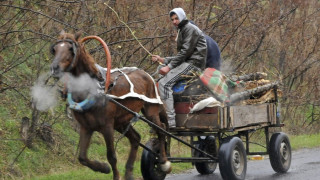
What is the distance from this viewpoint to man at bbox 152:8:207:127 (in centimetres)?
969

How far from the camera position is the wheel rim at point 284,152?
1077cm

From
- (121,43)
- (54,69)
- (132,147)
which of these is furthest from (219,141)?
(121,43)

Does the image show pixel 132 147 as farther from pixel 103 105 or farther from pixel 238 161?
pixel 238 161

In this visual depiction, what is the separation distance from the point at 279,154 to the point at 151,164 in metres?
2.34

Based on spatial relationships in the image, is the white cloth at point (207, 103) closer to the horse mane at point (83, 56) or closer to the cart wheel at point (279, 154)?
the cart wheel at point (279, 154)

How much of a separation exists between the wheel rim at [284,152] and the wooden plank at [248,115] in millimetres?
555

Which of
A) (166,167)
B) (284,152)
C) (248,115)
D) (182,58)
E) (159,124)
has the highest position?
(182,58)

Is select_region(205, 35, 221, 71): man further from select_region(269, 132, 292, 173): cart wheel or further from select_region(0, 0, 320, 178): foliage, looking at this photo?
select_region(269, 132, 292, 173): cart wheel

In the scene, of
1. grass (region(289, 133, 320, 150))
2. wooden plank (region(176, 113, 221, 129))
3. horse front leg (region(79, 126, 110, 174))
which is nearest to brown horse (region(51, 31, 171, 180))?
horse front leg (region(79, 126, 110, 174))

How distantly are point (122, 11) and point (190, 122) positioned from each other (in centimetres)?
376

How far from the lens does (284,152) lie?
1097cm

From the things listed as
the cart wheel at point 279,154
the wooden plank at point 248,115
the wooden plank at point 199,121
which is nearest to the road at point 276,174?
the cart wheel at point 279,154

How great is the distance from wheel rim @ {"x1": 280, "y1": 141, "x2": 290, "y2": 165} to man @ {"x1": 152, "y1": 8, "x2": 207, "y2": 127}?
226cm

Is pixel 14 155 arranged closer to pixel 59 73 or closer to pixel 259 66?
pixel 59 73
